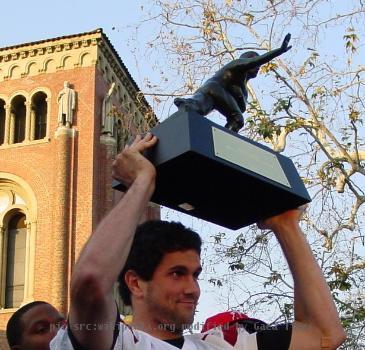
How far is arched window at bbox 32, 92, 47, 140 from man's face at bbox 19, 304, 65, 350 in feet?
66.5

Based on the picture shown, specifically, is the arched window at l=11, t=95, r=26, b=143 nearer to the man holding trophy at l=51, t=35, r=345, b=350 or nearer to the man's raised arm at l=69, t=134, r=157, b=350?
the man holding trophy at l=51, t=35, r=345, b=350

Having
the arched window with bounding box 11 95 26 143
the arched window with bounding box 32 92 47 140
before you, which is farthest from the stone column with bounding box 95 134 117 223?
the arched window with bounding box 11 95 26 143

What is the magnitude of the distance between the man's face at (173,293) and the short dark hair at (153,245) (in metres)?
0.03

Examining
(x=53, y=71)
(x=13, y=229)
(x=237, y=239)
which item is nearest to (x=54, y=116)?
(x=53, y=71)

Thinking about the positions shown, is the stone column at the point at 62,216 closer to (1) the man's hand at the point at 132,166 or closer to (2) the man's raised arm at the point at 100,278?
(1) the man's hand at the point at 132,166

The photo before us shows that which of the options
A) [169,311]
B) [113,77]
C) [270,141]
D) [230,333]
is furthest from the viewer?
[113,77]

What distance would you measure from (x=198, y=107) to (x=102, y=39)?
21663mm

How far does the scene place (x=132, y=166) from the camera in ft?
7.38

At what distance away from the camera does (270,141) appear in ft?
30.6

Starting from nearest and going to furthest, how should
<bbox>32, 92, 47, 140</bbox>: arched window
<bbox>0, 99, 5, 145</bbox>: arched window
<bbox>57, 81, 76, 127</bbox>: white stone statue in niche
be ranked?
<bbox>57, 81, 76, 127</bbox>: white stone statue in niche
<bbox>32, 92, 47, 140</bbox>: arched window
<bbox>0, 99, 5, 145</bbox>: arched window

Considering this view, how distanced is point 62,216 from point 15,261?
91.9 inches

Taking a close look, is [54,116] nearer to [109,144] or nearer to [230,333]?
[109,144]

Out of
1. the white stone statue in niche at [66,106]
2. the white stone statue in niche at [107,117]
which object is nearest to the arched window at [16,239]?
the white stone statue in niche at [66,106]

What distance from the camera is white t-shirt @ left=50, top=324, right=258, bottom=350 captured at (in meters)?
1.95
